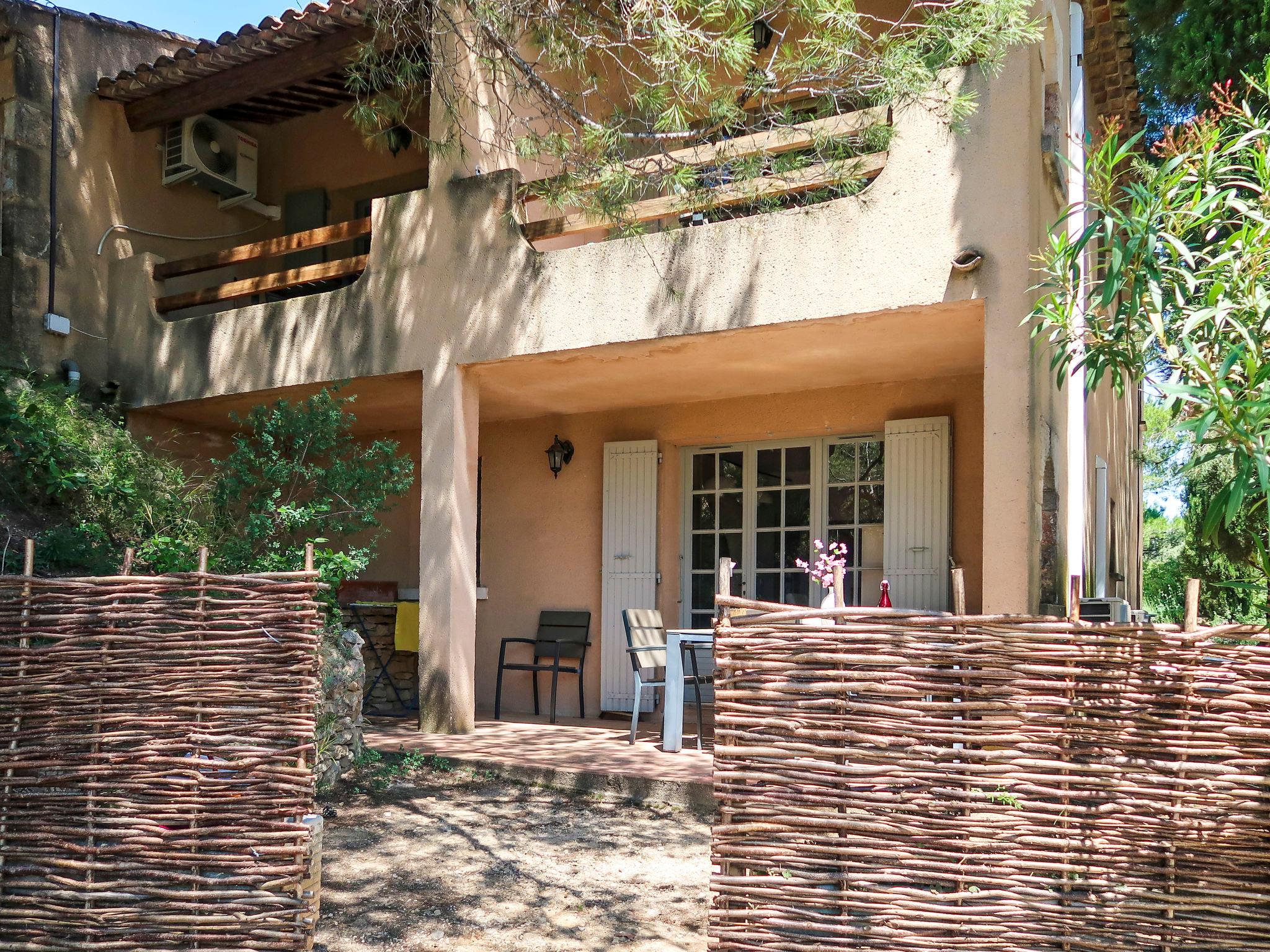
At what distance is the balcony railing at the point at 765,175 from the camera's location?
18.1 feet

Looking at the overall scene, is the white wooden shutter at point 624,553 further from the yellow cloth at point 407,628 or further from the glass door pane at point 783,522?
the yellow cloth at point 407,628

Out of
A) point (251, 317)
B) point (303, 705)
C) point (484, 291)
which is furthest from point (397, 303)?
point (303, 705)

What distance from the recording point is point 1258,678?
2.59 m

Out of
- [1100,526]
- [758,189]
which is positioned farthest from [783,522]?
[758,189]

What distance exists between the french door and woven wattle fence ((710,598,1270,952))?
456cm

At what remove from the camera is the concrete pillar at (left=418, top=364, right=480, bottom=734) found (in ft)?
22.4

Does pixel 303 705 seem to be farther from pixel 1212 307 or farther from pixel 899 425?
pixel 899 425

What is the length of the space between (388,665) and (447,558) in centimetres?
224

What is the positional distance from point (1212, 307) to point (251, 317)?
262 inches

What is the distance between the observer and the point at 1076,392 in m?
6.75

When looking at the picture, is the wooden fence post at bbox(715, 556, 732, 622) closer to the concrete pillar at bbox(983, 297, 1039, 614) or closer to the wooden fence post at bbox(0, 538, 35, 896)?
the wooden fence post at bbox(0, 538, 35, 896)

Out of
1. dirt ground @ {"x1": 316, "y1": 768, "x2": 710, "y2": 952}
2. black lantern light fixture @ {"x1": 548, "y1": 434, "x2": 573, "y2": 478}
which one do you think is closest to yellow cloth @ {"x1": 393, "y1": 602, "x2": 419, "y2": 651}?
black lantern light fixture @ {"x1": 548, "y1": 434, "x2": 573, "y2": 478}

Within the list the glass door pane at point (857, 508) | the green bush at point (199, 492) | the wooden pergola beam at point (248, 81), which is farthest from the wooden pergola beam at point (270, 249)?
the glass door pane at point (857, 508)

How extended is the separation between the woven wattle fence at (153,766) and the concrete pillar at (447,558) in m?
3.61
